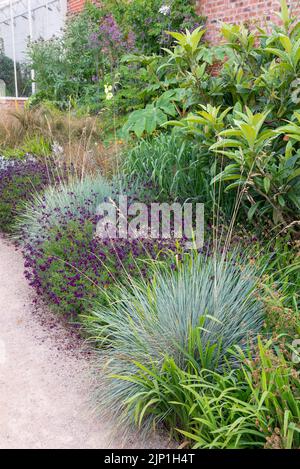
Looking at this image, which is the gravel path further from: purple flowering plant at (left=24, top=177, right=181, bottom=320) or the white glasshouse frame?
the white glasshouse frame

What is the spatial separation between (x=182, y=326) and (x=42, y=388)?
0.94 metres

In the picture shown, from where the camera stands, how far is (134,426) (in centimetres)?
256

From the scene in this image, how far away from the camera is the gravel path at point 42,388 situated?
2.51 metres

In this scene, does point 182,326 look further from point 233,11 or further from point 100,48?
point 100,48

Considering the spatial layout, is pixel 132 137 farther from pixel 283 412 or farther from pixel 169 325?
pixel 283 412

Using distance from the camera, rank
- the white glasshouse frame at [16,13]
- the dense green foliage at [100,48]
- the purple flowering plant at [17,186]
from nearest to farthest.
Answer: the purple flowering plant at [17,186], the dense green foliage at [100,48], the white glasshouse frame at [16,13]

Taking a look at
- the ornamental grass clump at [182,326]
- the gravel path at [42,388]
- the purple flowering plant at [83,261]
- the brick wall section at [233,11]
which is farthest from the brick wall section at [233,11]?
the gravel path at [42,388]

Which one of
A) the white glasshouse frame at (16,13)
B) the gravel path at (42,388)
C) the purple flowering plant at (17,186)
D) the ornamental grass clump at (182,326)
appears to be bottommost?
the gravel path at (42,388)

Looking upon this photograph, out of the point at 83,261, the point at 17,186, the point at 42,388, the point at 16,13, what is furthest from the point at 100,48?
the point at 42,388

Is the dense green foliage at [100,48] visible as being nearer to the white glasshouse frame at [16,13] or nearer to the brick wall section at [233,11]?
the brick wall section at [233,11]

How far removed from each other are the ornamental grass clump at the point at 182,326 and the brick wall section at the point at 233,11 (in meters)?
4.47

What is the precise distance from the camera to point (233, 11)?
7008mm

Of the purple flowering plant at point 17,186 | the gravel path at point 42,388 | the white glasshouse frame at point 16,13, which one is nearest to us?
the gravel path at point 42,388
